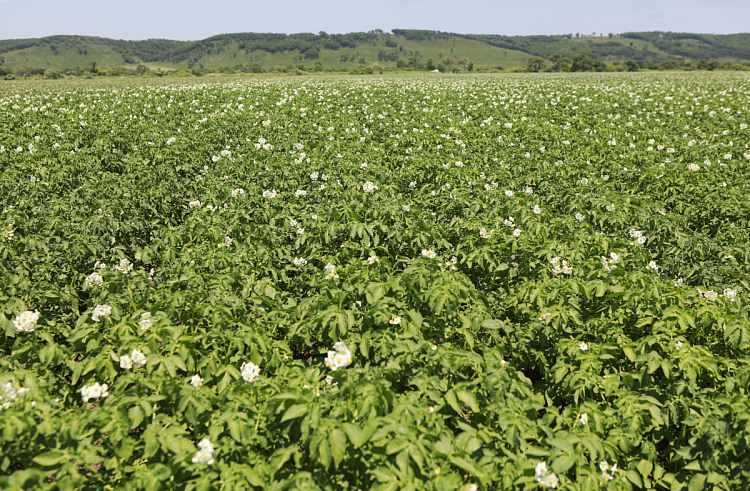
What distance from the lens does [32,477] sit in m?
1.90

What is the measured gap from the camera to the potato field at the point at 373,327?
7.65 feet

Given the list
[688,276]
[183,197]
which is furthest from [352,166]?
[688,276]

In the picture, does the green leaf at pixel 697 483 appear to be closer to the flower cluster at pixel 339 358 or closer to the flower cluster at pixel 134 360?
the flower cluster at pixel 339 358

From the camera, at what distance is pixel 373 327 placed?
3.68m

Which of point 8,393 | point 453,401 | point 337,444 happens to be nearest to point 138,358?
point 8,393

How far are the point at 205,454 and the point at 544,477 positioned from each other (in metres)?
2.15

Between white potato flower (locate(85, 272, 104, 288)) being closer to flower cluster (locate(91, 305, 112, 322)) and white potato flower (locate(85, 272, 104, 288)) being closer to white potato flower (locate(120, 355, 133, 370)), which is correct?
flower cluster (locate(91, 305, 112, 322))

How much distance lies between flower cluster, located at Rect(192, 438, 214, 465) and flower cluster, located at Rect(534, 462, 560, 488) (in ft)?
6.65

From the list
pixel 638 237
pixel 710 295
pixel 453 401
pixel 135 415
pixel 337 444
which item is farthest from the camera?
pixel 638 237

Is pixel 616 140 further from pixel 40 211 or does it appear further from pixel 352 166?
pixel 40 211

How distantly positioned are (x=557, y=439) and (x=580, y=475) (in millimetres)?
234

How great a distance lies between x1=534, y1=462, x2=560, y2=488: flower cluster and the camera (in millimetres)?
2223

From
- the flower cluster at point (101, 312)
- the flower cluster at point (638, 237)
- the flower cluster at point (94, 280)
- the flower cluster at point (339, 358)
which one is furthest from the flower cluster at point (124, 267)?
the flower cluster at point (638, 237)

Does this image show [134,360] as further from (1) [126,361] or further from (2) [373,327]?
(2) [373,327]
